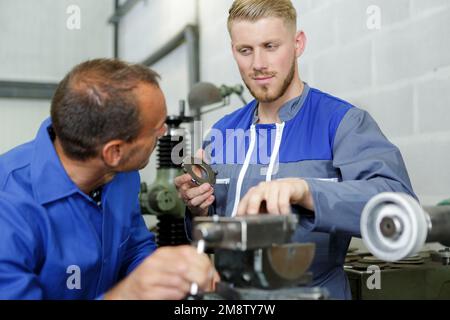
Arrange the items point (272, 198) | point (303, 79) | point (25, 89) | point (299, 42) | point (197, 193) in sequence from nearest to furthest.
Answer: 1. point (272, 198)
2. point (197, 193)
3. point (299, 42)
4. point (303, 79)
5. point (25, 89)

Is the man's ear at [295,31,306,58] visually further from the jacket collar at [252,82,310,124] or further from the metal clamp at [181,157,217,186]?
the metal clamp at [181,157,217,186]

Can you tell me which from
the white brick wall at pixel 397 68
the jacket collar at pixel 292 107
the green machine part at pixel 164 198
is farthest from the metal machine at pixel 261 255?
the green machine part at pixel 164 198

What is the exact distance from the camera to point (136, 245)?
41.5 inches

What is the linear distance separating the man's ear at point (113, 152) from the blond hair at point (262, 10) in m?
0.42

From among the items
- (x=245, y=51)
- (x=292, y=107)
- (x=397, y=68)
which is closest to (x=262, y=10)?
(x=245, y=51)

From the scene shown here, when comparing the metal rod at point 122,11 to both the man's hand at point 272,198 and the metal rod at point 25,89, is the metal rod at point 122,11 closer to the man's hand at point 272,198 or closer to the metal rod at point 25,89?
the metal rod at point 25,89

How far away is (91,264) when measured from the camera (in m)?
0.84

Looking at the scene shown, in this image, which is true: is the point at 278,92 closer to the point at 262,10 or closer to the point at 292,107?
the point at 292,107

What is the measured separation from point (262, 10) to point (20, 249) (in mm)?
664

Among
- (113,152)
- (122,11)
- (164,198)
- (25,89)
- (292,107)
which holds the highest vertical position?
→ (122,11)

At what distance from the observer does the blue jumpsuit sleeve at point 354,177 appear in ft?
2.55

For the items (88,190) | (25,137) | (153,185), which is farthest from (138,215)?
(25,137)
